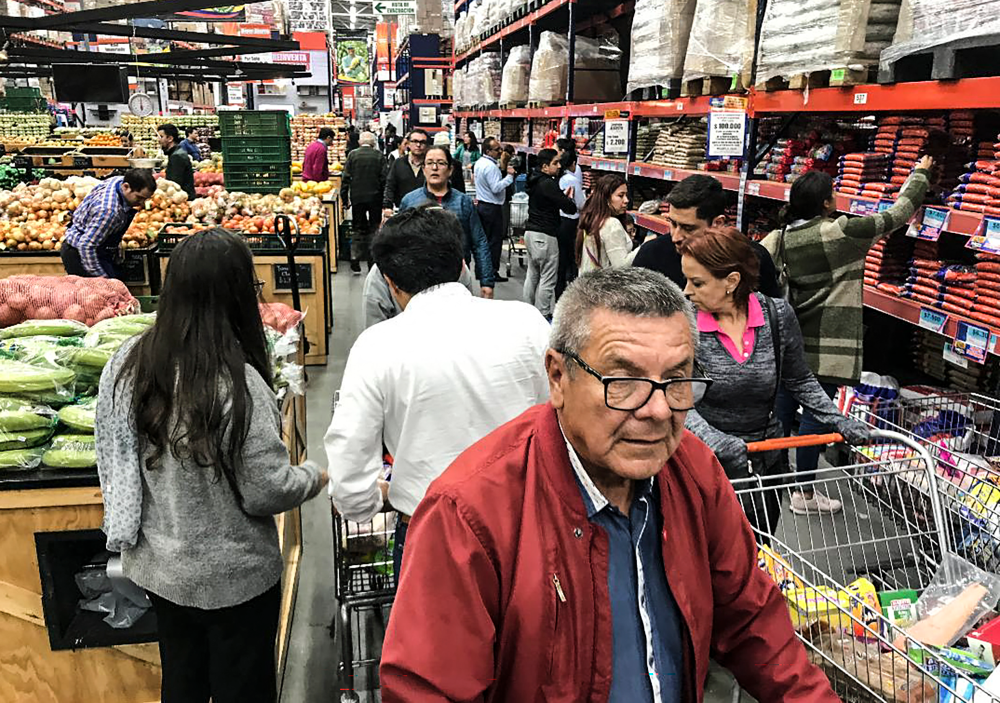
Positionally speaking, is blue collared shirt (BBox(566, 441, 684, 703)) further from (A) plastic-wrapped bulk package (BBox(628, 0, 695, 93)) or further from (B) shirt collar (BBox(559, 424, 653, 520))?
(A) plastic-wrapped bulk package (BBox(628, 0, 695, 93))

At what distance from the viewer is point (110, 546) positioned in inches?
83.2

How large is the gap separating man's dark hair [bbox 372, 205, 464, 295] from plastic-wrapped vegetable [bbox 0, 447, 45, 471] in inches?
49.2

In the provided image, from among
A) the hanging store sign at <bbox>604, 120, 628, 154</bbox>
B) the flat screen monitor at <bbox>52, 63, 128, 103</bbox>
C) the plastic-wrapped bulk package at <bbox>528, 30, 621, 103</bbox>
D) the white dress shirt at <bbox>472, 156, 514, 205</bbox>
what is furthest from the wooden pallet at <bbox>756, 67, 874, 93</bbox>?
the flat screen monitor at <bbox>52, 63, 128, 103</bbox>

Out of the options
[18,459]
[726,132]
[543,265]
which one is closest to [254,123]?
[543,265]

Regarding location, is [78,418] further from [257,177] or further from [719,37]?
[257,177]

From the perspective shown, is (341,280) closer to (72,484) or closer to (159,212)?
(159,212)

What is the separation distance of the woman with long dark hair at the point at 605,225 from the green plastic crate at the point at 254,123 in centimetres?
441

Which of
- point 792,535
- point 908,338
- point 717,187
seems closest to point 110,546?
point 717,187

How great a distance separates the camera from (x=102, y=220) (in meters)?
5.28

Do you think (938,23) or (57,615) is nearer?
(57,615)

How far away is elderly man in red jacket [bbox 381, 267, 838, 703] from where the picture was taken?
1189mm

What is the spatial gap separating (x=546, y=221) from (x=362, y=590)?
506 centimetres

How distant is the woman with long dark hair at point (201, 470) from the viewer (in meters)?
1.97

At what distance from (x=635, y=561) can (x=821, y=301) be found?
9.55 ft
